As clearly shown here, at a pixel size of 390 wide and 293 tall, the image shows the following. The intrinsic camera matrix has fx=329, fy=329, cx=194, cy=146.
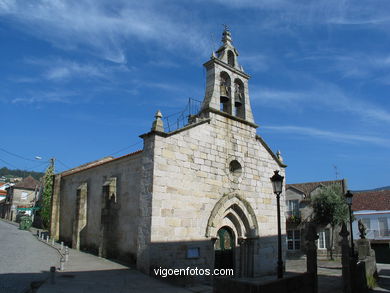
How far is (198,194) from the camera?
13.1 meters

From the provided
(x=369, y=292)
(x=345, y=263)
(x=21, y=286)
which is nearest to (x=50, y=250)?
(x=21, y=286)

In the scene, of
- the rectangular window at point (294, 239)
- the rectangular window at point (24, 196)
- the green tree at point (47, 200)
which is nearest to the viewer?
the green tree at point (47, 200)

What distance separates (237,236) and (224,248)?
80 cm

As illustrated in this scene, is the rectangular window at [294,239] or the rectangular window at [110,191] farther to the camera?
the rectangular window at [294,239]

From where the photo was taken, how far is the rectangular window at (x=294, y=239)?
31031 mm

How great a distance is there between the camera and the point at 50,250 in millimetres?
16641

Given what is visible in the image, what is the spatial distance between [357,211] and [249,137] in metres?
24.5

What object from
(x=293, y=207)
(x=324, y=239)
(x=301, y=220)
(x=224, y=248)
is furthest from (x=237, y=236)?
(x=293, y=207)

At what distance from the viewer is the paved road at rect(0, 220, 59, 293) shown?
975 cm

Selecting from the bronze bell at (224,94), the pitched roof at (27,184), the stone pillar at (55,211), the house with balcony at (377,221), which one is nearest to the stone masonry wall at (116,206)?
the stone pillar at (55,211)

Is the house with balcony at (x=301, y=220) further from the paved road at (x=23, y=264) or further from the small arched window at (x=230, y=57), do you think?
the paved road at (x=23, y=264)

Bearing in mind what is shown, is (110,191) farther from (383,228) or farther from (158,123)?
(383,228)

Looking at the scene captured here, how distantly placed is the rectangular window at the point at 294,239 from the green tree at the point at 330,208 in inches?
99.3

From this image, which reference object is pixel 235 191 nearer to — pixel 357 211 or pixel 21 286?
pixel 21 286
